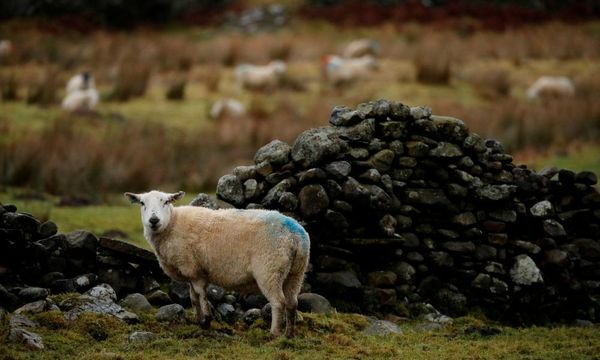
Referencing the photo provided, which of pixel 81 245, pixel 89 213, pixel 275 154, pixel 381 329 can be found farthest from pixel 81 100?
pixel 381 329

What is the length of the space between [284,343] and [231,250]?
3.57ft

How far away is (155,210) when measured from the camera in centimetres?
878

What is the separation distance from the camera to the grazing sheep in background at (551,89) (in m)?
25.6

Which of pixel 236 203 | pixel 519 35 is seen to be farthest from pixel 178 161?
pixel 519 35

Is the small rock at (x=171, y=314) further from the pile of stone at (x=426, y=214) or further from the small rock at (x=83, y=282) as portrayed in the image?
the pile of stone at (x=426, y=214)

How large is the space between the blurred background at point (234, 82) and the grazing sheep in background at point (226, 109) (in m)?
0.06

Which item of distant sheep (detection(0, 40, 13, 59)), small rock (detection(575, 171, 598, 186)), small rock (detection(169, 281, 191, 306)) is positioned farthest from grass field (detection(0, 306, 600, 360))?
distant sheep (detection(0, 40, 13, 59))

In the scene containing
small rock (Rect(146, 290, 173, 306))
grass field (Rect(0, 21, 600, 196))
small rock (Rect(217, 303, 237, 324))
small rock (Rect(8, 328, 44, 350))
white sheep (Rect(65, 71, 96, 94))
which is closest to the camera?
small rock (Rect(8, 328, 44, 350))

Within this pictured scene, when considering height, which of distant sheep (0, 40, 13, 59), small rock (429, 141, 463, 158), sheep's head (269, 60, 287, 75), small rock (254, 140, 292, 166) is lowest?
small rock (254, 140, 292, 166)

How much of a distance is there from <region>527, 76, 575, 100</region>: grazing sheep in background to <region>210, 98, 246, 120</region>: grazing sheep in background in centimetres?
905

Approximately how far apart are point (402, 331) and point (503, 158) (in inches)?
129

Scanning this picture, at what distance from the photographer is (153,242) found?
356 inches

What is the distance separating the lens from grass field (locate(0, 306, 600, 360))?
7.96 meters

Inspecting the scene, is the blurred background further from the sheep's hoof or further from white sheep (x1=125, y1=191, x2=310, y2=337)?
the sheep's hoof
